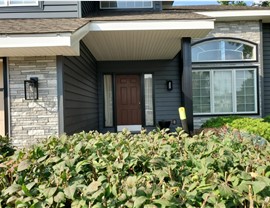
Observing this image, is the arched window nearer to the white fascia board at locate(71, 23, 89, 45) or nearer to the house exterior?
the house exterior

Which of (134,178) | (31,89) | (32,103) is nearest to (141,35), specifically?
(31,89)

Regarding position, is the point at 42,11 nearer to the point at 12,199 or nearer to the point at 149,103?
the point at 149,103

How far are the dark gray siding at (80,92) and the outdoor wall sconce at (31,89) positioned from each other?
0.51m

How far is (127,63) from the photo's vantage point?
908 cm

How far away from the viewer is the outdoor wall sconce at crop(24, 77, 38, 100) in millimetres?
5148

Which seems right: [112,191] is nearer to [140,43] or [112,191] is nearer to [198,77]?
[140,43]

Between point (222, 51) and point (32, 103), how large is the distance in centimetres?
593

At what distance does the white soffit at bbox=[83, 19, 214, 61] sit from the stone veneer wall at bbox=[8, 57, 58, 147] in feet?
3.87

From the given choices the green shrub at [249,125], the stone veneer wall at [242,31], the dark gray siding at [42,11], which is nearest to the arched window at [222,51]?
the stone veneer wall at [242,31]

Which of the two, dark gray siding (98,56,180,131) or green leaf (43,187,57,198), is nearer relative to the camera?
green leaf (43,187,57,198)

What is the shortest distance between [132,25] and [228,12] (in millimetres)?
4002

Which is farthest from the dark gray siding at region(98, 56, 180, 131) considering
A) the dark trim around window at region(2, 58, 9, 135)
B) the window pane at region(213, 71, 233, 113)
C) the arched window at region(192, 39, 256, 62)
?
the dark trim around window at region(2, 58, 9, 135)

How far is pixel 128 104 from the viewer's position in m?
9.41

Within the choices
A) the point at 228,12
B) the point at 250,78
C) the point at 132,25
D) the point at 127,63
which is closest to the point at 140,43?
the point at 132,25
